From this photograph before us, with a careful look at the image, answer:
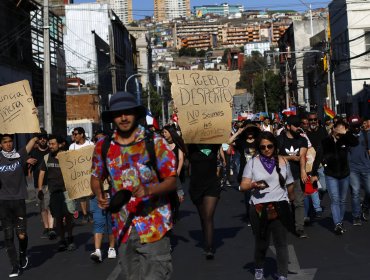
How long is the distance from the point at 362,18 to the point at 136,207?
48076 mm

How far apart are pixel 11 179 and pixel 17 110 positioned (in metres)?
1.39

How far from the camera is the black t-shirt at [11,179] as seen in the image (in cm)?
1012

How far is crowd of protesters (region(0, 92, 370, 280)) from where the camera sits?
546 cm

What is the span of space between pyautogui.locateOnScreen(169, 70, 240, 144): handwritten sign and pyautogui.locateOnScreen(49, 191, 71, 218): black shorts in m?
2.15

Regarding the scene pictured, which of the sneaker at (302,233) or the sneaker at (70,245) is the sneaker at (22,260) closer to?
the sneaker at (70,245)

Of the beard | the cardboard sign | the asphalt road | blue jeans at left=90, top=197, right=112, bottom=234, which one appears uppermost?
the beard

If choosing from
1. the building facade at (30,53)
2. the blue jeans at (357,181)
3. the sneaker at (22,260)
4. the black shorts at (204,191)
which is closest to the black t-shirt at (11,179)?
the sneaker at (22,260)

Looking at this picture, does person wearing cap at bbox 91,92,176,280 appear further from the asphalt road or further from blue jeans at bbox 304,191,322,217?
blue jeans at bbox 304,191,322,217

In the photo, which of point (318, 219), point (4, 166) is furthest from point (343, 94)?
point (4, 166)

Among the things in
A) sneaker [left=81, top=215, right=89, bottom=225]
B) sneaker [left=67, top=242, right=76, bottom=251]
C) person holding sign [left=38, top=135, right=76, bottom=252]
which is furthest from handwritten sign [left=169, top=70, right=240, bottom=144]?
sneaker [left=81, top=215, right=89, bottom=225]

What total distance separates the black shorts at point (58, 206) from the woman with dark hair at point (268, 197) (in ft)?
13.3

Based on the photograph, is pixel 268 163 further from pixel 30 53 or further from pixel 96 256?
pixel 30 53

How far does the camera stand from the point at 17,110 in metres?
11.2

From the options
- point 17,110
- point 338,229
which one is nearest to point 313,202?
point 338,229
